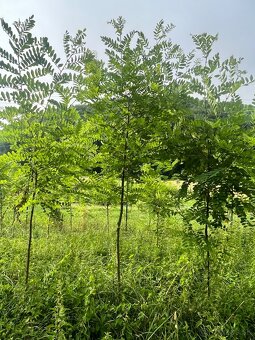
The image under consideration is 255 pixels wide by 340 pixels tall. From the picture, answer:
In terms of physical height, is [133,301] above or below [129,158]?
below

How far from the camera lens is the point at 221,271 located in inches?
156

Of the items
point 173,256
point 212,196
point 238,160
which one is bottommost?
point 173,256

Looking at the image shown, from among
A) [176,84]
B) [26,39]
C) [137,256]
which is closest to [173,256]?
[137,256]

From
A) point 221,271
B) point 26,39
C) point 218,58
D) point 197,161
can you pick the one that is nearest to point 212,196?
point 197,161

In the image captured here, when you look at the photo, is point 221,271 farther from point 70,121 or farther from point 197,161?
→ point 70,121

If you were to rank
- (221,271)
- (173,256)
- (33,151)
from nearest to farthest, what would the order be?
(33,151) < (221,271) < (173,256)

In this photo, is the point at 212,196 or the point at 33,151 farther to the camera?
the point at 212,196

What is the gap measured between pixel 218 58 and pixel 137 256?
312 cm

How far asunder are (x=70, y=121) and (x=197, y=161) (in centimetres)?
144

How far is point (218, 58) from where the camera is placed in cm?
348

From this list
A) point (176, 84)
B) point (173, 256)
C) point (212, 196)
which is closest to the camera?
point (212, 196)

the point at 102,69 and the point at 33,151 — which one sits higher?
the point at 102,69

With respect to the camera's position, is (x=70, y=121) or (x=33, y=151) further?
(x=70, y=121)

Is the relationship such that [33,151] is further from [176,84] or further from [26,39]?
[176,84]
